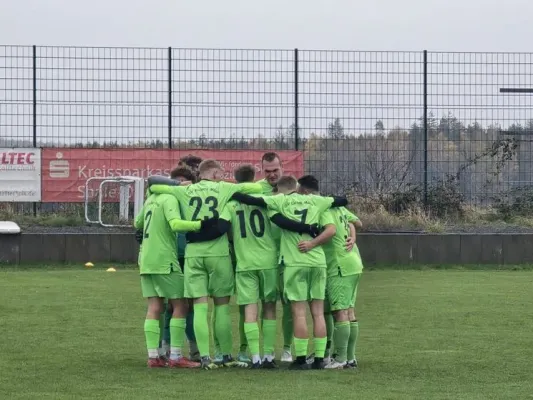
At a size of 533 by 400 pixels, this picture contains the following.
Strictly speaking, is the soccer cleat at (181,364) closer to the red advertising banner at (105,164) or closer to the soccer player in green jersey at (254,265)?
the soccer player in green jersey at (254,265)

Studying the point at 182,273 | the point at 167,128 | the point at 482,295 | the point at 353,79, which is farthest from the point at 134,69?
the point at 182,273

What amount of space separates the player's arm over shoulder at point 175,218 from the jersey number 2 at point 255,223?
1.50 ft

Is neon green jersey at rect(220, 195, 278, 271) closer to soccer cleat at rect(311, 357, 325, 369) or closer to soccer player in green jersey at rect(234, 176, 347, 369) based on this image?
soccer player in green jersey at rect(234, 176, 347, 369)

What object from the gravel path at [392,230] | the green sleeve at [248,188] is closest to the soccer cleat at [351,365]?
the green sleeve at [248,188]

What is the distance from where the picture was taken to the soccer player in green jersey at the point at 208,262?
11.4 m

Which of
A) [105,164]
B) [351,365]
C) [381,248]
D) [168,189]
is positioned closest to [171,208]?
[168,189]

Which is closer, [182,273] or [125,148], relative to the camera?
[182,273]

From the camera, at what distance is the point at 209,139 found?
26.5 meters

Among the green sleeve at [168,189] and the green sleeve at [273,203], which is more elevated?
the green sleeve at [168,189]

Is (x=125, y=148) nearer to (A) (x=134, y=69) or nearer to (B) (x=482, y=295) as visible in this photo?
(A) (x=134, y=69)

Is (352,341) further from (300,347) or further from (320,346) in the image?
(300,347)

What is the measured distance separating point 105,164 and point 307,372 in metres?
16.1

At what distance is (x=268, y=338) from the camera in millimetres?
11406

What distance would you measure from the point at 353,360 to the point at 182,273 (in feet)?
5.73
